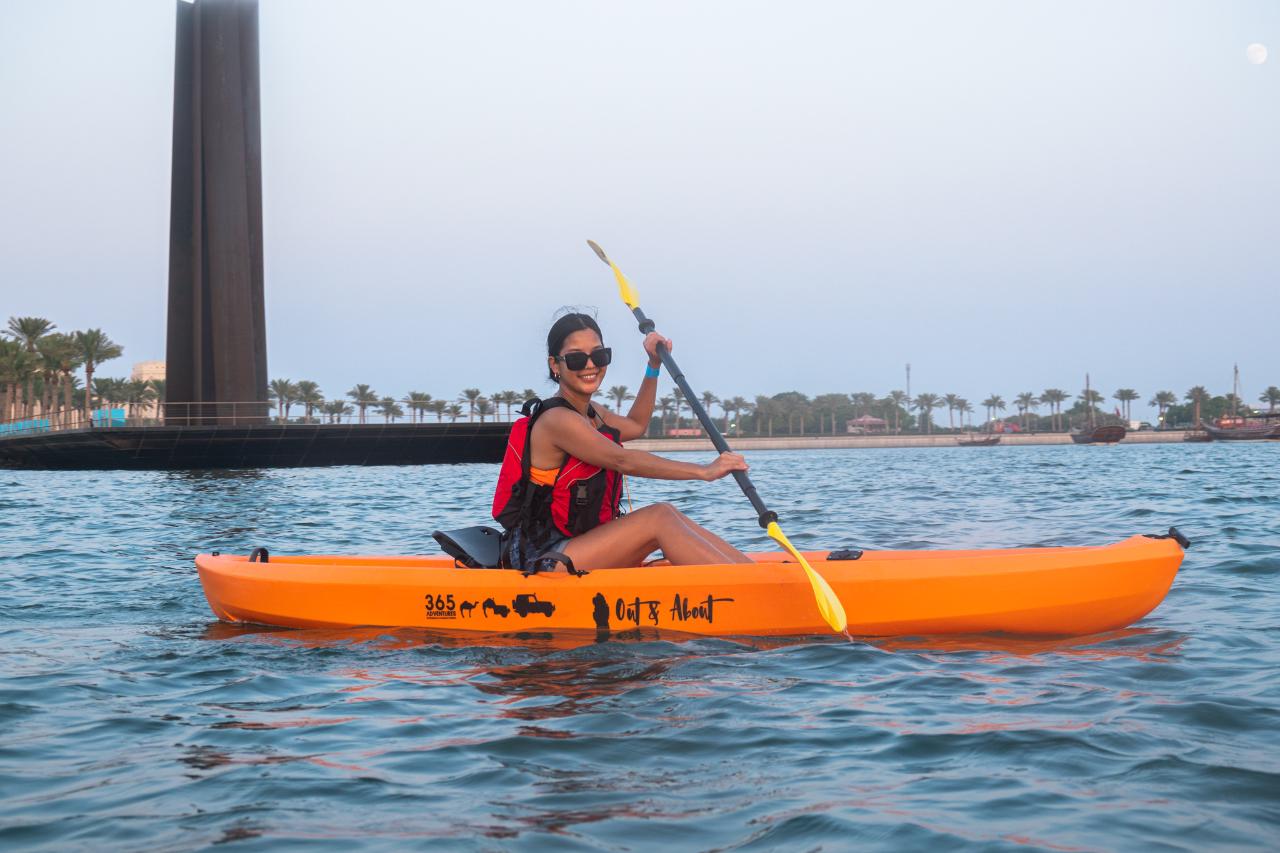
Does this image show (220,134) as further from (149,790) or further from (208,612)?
(149,790)

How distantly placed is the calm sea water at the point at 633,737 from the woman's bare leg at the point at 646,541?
0.46 m

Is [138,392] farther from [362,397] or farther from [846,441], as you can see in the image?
[846,441]

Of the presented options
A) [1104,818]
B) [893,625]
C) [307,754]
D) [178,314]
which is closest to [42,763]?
[307,754]

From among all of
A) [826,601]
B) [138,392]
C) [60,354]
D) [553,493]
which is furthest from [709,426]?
[138,392]

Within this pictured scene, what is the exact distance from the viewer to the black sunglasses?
5.25 meters

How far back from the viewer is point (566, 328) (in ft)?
17.5

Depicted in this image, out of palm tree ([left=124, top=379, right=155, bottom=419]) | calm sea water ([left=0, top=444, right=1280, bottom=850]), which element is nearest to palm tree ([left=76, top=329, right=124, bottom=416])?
palm tree ([left=124, top=379, right=155, bottom=419])

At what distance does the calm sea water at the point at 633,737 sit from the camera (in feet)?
9.96

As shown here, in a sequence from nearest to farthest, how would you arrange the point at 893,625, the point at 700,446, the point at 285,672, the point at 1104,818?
the point at 1104,818 < the point at 285,672 < the point at 893,625 < the point at 700,446

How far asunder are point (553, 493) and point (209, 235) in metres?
37.7

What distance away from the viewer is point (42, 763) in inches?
146

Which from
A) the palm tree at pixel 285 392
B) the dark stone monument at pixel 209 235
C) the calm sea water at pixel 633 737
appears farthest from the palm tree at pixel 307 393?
the calm sea water at pixel 633 737

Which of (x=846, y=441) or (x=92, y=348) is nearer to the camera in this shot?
(x=92, y=348)

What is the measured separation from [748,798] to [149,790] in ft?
5.99
